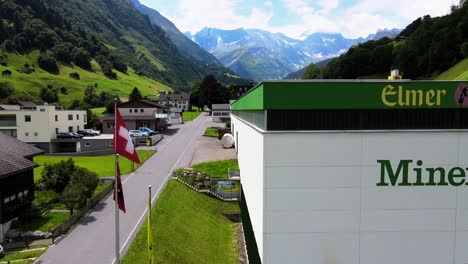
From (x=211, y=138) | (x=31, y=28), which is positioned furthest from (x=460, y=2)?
(x=31, y=28)

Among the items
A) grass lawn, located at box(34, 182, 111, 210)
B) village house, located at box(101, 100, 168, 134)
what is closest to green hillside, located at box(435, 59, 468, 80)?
village house, located at box(101, 100, 168, 134)

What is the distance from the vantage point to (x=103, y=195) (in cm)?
→ 3541

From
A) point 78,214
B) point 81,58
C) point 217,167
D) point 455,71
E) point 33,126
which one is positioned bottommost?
point 78,214

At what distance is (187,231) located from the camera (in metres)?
31.2

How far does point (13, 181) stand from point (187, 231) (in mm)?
14626

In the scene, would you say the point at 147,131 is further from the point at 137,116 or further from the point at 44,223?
the point at 44,223

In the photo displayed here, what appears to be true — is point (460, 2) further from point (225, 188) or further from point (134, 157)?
point (134, 157)

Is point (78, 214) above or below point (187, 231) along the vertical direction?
above

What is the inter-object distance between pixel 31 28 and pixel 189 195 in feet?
555

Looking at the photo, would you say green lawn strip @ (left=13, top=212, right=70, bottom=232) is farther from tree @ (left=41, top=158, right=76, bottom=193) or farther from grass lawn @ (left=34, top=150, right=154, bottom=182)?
grass lawn @ (left=34, top=150, right=154, bottom=182)

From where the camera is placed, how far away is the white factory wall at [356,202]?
666 inches

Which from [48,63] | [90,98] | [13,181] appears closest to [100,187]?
[13,181]

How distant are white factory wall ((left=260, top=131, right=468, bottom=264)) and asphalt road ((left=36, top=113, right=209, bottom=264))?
11.8 meters

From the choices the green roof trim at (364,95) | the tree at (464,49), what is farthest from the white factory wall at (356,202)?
the tree at (464,49)
